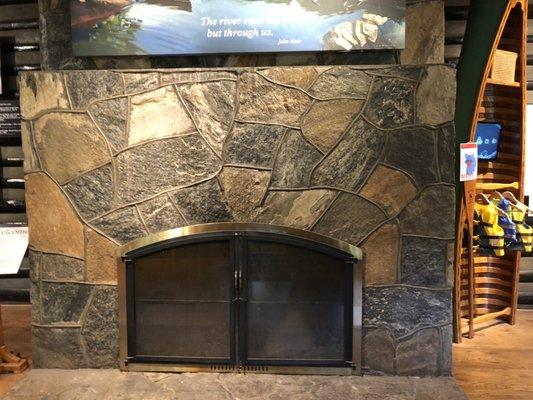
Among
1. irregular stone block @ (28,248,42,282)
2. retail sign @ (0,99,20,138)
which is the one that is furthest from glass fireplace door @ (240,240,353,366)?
retail sign @ (0,99,20,138)

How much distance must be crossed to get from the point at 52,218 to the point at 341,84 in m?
1.70

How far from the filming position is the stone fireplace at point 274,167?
2338mm

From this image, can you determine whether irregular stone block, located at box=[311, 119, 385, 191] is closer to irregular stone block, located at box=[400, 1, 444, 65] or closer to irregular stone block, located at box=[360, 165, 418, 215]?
irregular stone block, located at box=[360, 165, 418, 215]

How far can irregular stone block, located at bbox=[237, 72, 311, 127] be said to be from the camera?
234 cm

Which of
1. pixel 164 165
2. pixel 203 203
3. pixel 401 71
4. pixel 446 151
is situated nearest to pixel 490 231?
pixel 446 151

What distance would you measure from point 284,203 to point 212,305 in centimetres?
69

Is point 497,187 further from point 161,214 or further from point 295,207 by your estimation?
point 161,214

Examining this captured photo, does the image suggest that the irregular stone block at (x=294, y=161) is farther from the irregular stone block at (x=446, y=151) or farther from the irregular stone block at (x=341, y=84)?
the irregular stone block at (x=446, y=151)

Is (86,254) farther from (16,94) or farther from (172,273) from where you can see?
(16,94)

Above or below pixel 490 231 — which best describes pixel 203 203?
above

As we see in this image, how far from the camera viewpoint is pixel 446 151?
7.68ft

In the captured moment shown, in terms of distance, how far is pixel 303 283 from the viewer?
2.46 meters

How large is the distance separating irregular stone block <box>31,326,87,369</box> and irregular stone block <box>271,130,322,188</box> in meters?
1.41

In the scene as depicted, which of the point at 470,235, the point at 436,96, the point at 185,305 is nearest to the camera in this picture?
the point at 436,96
